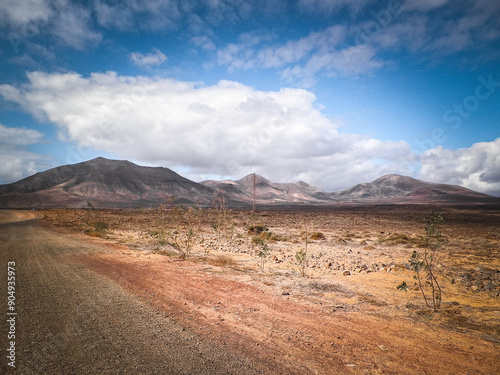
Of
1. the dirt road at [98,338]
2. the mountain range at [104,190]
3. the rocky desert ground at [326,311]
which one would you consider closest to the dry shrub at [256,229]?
the rocky desert ground at [326,311]

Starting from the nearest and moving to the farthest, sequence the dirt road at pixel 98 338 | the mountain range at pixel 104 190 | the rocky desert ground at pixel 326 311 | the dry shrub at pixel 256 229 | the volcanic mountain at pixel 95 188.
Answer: the dirt road at pixel 98 338 < the rocky desert ground at pixel 326 311 < the dry shrub at pixel 256 229 < the volcanic mountain at pixel 95 188 < the mountain range at pixel 104 190

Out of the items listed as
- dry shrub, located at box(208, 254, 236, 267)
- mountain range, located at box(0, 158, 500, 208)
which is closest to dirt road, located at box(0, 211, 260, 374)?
dry shrub, located at box(208, 254, 236, 267)

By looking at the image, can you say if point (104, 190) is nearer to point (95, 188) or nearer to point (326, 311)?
point (95, 188)

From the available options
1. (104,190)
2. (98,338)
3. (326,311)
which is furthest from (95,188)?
(326,311)

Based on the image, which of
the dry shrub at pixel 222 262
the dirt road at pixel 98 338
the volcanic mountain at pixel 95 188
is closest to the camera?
the dirt road at pixel 98 338

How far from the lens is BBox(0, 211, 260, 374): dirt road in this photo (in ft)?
11.9

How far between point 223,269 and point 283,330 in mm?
5417

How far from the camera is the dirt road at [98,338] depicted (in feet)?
11.9

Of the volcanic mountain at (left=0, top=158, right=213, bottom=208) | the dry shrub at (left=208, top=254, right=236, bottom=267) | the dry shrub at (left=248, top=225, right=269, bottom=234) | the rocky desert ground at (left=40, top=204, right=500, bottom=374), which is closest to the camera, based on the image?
the rocky desert ground at (left=40, top=204, right=500, bottom=374)

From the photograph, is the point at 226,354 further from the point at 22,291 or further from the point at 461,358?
the point at 22,291

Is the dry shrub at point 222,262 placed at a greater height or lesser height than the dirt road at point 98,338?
lesser

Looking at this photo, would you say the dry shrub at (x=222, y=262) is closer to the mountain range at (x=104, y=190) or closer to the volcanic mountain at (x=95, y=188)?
the mountain range at (x=104, y=190)

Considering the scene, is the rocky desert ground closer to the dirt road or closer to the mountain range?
the dirt road

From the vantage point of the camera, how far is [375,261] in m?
13.1
